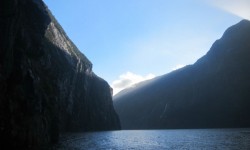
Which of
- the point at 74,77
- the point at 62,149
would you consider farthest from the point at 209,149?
the point at 74,77

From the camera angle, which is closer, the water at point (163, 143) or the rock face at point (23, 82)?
the rock face at point (23, 82)

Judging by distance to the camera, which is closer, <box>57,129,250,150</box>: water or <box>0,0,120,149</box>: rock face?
<box>0,0,120,149</box>: rock face

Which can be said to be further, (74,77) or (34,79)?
(74,77)

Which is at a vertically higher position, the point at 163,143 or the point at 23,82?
the point at 23,82

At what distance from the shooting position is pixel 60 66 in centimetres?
14762

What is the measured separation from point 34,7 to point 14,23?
19.8 metres

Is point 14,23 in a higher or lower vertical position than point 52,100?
higher

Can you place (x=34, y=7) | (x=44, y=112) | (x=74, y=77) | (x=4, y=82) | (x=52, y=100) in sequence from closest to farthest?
1. (x=4, y=82)
2. (x=44, y=112)
3. (x=34, y=7)
4. (x=52, y=100)
5. (x=74, y=77)

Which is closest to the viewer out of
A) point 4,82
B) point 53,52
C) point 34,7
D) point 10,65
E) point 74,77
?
point 4,82

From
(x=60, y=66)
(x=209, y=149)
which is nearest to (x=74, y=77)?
(x=60, y=66)

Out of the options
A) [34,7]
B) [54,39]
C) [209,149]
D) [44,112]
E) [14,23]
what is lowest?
[209,149]

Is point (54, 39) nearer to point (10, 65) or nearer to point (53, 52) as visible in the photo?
point (53, 52)

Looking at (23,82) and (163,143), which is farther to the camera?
(163,143)

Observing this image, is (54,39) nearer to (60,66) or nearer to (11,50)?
(60,66)
